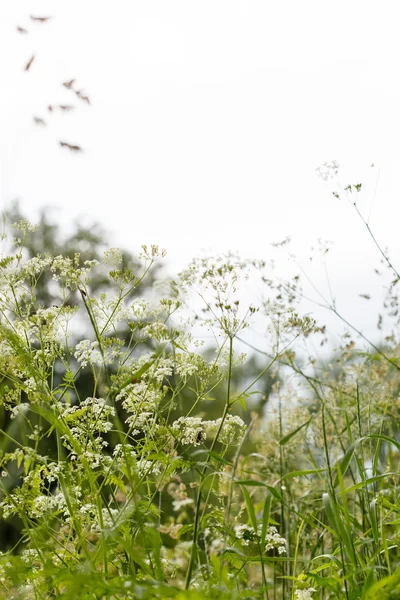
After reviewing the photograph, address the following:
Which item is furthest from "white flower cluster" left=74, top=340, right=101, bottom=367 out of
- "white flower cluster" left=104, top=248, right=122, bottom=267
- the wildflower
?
the wildflower

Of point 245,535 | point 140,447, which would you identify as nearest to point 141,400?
point 140,447

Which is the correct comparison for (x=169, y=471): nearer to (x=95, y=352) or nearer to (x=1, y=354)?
(x=95, y=352)

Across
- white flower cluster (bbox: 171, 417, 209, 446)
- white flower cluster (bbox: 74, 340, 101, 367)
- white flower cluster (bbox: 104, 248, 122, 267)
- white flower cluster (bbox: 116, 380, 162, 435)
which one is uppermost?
white flower cluster (bbox: 104, 248, 122, 267)

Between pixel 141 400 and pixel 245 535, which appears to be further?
pixel 141 400

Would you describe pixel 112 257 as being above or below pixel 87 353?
above

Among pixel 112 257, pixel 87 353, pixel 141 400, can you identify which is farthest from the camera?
pixel 112 257

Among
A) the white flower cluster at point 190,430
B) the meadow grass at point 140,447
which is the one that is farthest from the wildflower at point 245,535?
the white flower cluster at point 190,430

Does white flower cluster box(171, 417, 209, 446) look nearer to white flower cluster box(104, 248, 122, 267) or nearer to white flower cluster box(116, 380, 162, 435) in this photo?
white flower cluster box(116, 380, 162, 435)

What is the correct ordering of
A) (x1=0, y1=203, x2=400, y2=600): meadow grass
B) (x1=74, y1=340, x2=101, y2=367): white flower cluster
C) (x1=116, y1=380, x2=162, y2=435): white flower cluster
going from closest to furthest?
1. (x1=0, y1=203, x2=400, y2=600): meadow grass
2. (x1=116, y1=380, x2=162, y2=435): white flower cluster
3. (x1=74, y1=340, x2=101, y2=367): white flower cluster

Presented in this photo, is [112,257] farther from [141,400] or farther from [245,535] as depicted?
[245,535]

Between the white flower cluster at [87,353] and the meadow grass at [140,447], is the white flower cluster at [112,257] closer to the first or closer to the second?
the meadow grass at [140,447]

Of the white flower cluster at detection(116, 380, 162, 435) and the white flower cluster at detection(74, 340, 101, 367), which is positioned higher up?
the white flower cluster at detection(74, 340, 101, 367)

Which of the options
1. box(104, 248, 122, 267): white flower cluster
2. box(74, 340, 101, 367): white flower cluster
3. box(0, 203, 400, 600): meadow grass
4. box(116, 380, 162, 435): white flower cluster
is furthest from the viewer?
box(104, 248, 122, 267): white flower cluster

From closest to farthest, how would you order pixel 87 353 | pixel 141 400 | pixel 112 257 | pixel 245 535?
1. pixel 245 535
2. pixel 141 400
3. pixel 87 353
4. pixel 112 257
